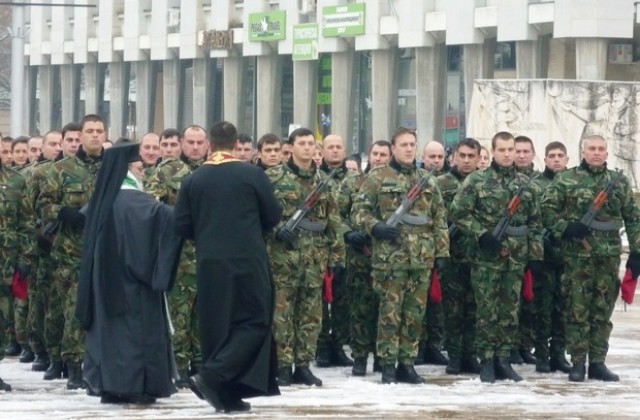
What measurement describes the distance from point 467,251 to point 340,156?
5.36ft

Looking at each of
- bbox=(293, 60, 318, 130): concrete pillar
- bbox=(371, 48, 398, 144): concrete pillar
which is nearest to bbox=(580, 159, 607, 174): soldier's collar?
bbox=(371, 48, 398, 144): concrete pillar

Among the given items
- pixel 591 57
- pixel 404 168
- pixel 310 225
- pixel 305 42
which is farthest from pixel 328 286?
pixel 305 42

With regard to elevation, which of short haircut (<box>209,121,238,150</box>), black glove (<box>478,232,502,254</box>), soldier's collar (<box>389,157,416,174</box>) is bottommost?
black glove (<box>478,232,502,254</box>)

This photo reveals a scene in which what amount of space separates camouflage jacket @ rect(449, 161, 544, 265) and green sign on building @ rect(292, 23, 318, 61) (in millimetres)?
41662

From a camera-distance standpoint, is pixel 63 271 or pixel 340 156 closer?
pixel 63 271

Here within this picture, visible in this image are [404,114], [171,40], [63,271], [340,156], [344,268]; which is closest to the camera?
[63,271]

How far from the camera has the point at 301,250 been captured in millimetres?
12922

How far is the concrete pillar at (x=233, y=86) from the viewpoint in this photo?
6175 centimetres

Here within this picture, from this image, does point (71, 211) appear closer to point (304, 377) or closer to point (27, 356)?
point (304, 377)

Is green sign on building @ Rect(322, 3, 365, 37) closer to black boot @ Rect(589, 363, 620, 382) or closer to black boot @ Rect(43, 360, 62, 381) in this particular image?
black boot @ Rect(589, 363, 620, 382)

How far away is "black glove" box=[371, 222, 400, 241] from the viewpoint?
12.9 m

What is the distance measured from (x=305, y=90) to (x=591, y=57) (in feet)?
52.9

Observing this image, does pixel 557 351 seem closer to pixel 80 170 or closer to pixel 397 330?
pixel 397 330

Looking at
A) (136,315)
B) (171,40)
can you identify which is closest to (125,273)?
(136,315)
